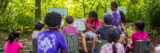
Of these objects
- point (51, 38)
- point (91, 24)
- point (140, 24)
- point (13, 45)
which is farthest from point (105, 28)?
point (13, 45)

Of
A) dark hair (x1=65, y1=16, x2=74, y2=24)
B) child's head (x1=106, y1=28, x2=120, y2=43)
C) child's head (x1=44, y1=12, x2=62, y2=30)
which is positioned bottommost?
dark hair (x1=65, y1=16, x2=74, y2=24)

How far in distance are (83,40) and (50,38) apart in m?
2.16

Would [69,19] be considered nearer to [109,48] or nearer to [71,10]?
[109,48]

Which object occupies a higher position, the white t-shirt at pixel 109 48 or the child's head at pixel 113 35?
the child's head at pixel 113 35

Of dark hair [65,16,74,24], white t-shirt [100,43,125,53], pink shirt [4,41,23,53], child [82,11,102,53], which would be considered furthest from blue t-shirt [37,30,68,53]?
dark hair [65,16,74,24]

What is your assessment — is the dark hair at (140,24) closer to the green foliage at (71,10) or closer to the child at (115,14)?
the child at (115,14)

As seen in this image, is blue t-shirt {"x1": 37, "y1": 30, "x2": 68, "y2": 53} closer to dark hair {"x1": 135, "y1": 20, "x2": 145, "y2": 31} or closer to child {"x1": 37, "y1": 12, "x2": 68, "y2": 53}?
child {"x1": 37, "y1": 12, "x2": 68, "y2": 53}

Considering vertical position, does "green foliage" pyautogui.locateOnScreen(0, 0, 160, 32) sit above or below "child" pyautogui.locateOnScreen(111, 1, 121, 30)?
below

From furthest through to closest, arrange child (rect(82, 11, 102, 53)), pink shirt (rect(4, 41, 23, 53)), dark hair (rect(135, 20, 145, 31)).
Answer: child (rect(82, 11, 102, 53)), dark hair (rect(135, 20, 145, 31)), pink shirt (rect(4, 41, 23, 53))

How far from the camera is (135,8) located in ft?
39.1

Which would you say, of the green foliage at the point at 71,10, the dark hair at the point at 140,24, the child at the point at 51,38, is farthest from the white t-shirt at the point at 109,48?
the green foliage at the point at 71,10

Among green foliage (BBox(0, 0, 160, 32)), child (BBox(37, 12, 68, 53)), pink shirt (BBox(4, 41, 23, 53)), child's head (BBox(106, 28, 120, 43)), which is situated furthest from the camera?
green foliage (BBox(0, 0, 160, 32))

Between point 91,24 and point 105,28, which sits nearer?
point 105,28

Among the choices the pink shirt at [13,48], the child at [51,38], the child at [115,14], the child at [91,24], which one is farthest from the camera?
the child at [115,14]
